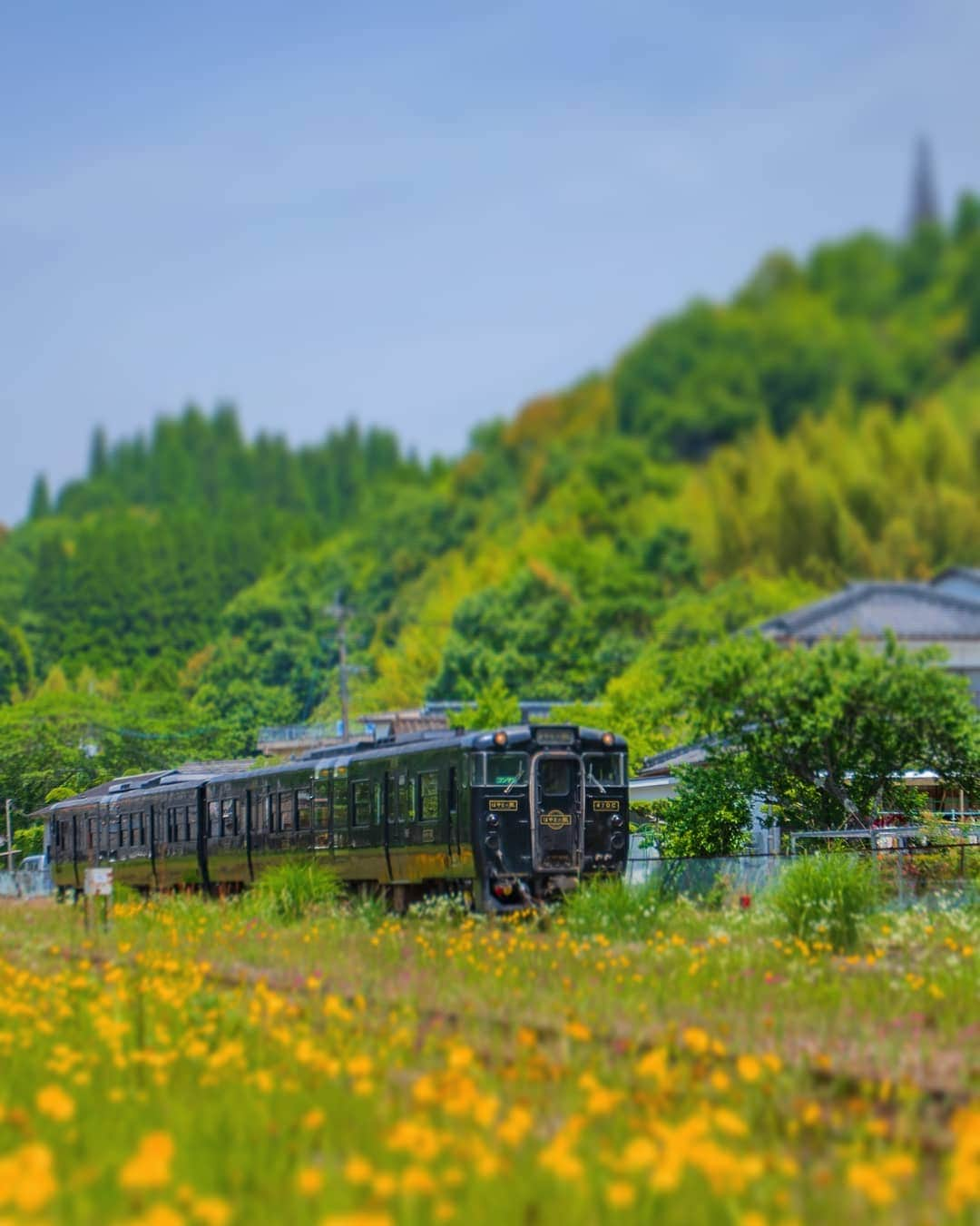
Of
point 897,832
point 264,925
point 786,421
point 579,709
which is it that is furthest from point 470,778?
point 786,421

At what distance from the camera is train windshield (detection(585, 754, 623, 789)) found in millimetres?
22828

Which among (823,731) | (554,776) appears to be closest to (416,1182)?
(554,776)

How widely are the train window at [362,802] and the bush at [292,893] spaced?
70.9 inches

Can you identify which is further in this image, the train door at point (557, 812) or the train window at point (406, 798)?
the train window at point (406, 798)

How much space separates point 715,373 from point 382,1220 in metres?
126

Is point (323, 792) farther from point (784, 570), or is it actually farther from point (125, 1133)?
point (784, 570)

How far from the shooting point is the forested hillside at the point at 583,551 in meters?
53.9

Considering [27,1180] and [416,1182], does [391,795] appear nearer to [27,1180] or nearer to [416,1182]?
[416,1182]

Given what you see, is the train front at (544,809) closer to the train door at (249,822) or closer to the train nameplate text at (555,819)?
the train nameplate text at (555,819)

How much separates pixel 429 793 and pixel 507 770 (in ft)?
4.45

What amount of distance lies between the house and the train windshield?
1638 inches

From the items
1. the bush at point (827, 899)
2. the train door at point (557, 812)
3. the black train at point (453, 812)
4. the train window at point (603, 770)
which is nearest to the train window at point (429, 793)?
the black train at point (453, 812)

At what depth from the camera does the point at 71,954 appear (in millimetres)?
16516

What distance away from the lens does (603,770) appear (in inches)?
904
